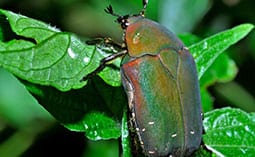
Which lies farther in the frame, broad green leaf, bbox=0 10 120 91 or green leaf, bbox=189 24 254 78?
green leaf, bbox=189 24 254 78

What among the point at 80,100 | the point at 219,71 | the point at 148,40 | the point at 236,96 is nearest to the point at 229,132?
the point at 148,40

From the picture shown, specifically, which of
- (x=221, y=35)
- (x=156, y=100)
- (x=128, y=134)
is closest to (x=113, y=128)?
(x=128, y=134)

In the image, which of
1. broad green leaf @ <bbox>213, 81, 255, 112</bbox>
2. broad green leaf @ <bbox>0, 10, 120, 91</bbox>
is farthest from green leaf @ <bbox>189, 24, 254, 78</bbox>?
broad green leaf @ <bbox>213, 81, 255, 112</bbox>

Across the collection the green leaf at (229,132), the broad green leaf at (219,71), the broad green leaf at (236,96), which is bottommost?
the broad green leaf at (236,96)

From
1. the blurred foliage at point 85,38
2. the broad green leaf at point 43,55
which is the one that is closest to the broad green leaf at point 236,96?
the blurred foliage at point 85,38

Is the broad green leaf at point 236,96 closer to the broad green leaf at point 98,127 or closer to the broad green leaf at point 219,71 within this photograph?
Result: the broad green leaf at point 219,71

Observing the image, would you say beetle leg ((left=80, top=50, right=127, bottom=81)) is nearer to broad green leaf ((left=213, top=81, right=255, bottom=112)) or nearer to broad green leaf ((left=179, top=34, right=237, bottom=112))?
broad green leaf ((left=179, top=34, right=237, bottom=112))

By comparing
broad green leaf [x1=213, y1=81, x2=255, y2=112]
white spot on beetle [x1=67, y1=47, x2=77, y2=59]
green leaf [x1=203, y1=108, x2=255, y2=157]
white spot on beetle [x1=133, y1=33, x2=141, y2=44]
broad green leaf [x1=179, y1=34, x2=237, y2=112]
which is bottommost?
broad green leaf [x1=213, y1=81, x2=255, y2=112]
